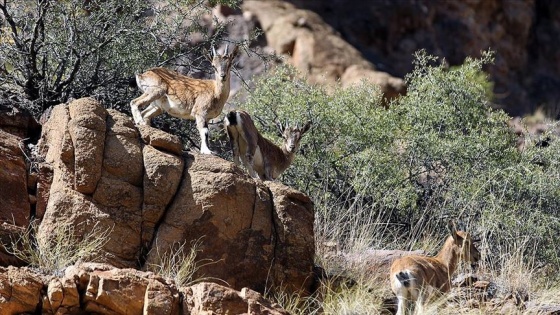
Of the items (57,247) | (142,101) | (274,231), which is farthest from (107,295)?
(142,101)

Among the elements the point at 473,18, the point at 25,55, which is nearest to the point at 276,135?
the point at 25,55

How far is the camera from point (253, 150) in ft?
44.1

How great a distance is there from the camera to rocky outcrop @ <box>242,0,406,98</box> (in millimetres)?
26438

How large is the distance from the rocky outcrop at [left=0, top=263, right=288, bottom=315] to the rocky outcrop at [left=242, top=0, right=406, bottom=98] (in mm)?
16604

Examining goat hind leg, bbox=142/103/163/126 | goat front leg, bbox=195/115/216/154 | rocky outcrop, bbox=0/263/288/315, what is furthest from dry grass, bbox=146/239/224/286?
goat hind leg, bbox=142/103/163/126

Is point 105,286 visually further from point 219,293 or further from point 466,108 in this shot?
point 466,108

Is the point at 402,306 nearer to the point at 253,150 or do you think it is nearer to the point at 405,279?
the point at 405,279

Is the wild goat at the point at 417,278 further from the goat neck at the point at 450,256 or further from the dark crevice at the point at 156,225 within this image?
the dark crevice at the point at 156,225

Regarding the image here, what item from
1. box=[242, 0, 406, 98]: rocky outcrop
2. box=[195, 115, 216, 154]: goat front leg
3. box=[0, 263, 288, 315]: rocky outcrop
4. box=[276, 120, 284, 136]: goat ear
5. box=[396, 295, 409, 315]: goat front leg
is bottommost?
box=[0, 263, 288, 315]: rocky outcrop

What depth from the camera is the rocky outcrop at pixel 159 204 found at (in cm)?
1028

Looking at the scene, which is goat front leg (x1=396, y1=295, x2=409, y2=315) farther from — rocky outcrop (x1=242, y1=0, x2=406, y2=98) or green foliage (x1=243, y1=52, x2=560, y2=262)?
rocky outcrop (x1=242, y1=0, x2=406, y2=98)

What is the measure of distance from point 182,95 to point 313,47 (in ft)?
47.6

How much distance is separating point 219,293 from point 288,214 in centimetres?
192

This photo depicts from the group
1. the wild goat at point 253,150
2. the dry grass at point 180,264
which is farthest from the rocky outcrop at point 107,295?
the wild goat at point 253,150
